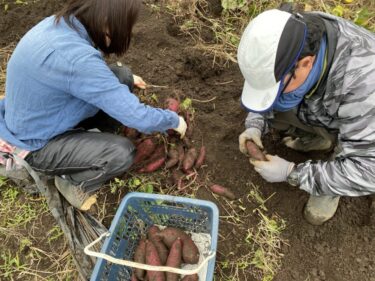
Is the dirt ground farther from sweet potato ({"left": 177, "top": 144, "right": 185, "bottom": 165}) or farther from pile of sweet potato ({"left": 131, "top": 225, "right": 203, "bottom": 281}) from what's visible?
pile of sweet potato ({"left": 131, "top": 225, "right": 203, "bottom": 281})

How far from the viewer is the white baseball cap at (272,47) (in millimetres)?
1448

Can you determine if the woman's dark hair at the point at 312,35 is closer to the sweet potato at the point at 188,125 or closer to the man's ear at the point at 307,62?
the man's ear at the point at 307,62

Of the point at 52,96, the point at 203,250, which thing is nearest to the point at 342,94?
the point at 203,250

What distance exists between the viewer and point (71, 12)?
1841mm

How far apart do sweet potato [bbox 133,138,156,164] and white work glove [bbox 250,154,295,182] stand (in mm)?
738

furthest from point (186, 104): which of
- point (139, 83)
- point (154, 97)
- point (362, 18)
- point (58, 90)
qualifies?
point (362, 18)

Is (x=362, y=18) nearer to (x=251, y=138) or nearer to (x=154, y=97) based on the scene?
(x=251, y=138)

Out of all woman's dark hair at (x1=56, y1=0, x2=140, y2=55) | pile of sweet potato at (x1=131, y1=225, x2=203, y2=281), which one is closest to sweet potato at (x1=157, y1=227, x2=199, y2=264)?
pile of sweet potato at (x1=131, y1=225, x2=203, y2=281)

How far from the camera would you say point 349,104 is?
167cm

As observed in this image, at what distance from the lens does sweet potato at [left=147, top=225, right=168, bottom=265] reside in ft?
6.48

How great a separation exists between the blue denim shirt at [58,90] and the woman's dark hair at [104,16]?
0.04 metres

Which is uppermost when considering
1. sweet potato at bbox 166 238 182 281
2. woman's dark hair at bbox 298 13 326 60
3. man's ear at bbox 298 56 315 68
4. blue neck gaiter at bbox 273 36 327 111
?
woman's dark hair at bbox 298 13 326 60

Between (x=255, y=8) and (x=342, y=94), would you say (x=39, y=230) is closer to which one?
(x=342, y=94)

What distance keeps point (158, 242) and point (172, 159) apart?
0.61 m
